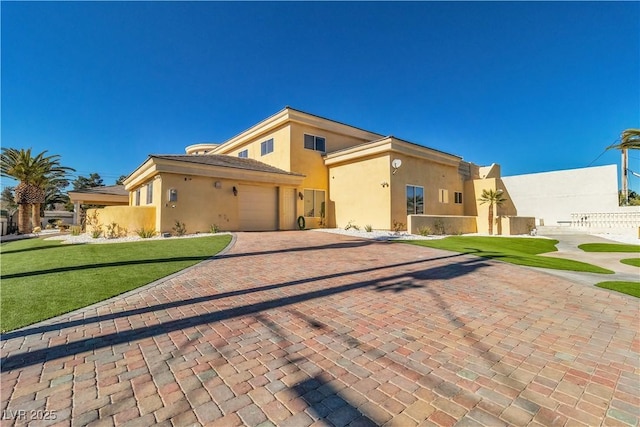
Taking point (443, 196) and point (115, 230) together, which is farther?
point (443, 196)

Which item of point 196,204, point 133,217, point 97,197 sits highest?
point 97,197

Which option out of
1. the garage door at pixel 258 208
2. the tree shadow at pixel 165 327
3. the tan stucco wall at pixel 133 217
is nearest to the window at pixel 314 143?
the garage door at pixel 258 208

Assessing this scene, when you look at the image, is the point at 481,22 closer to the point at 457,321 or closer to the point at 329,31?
the point at 329,31

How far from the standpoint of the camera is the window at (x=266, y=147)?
69.8 ft

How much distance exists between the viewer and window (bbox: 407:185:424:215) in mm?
18281

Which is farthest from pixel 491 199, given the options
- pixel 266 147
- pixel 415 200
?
pixel 266 147

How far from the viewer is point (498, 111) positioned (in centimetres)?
2608

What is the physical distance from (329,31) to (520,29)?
10108 mm

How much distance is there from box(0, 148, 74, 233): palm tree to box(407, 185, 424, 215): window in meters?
32.2

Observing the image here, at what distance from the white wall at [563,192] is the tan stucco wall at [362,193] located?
1882cm

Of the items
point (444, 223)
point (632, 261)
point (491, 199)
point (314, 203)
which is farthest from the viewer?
point (314, 203)

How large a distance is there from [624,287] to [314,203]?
16133 mm

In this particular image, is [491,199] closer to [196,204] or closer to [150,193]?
[196,204]

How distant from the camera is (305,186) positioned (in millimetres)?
19891
